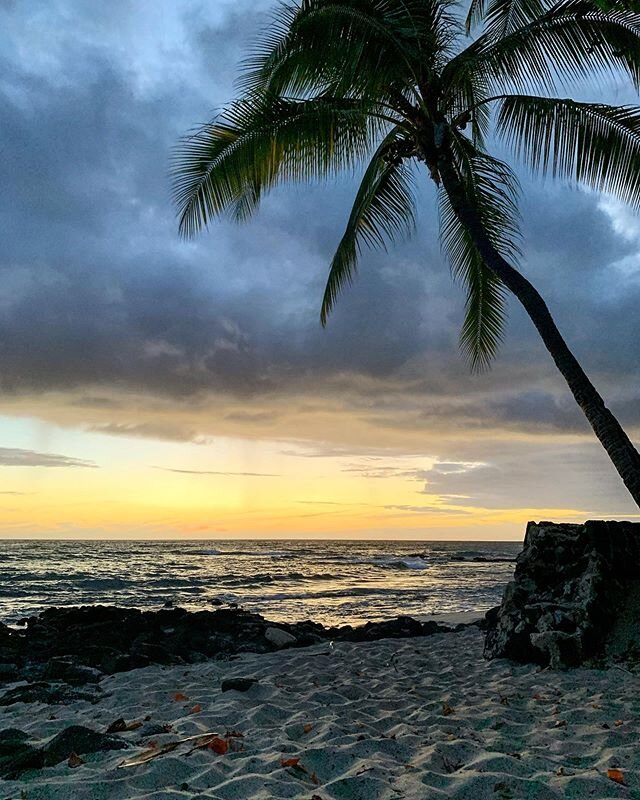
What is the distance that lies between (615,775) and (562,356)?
Result: 4.57 metres

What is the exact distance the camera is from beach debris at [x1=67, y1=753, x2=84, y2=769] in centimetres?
369

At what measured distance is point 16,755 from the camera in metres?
3.87

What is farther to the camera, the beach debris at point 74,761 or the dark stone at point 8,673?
the dark stone at point 8,673

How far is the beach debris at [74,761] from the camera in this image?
369 cm

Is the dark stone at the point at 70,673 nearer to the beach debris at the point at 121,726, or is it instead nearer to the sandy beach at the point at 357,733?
the sandy beach at the point at 357,733

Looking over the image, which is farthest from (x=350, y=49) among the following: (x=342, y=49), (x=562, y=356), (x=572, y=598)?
(x=572, y=598)

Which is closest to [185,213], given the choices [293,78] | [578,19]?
[293,78]

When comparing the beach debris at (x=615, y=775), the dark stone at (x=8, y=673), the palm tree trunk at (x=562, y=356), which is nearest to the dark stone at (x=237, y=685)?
the dark stone at (x=8, y=673)

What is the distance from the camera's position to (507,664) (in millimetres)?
6902

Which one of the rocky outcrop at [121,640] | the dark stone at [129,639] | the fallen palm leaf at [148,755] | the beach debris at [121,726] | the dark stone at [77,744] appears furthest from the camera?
the dark stone at [129,639]

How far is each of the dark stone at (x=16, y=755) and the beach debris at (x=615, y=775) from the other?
3311 mm

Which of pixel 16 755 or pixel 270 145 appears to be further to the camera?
pixel 270 145

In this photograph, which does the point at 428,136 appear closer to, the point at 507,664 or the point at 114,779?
the point at 507,664

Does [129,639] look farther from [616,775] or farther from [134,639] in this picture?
[616,775]
